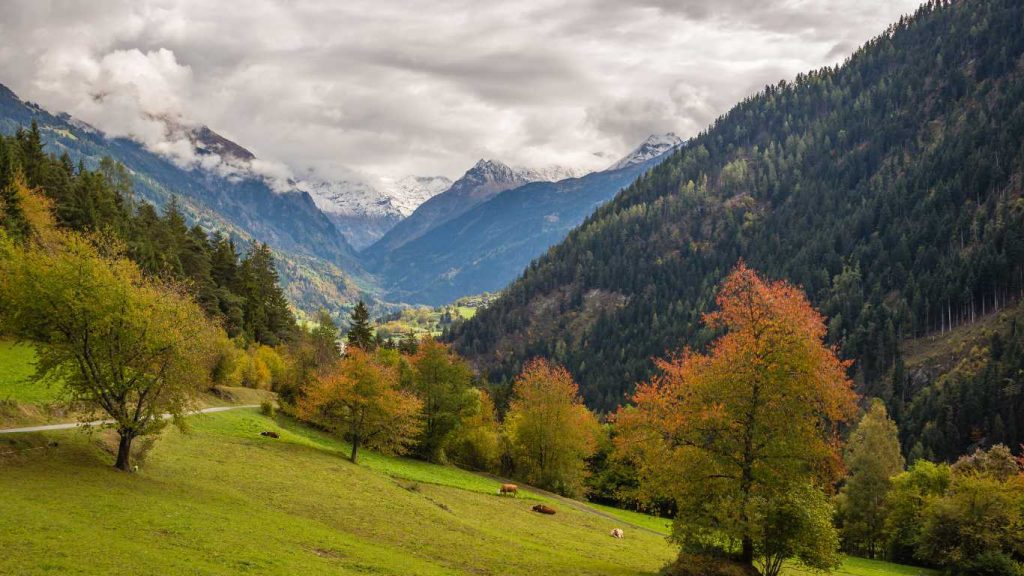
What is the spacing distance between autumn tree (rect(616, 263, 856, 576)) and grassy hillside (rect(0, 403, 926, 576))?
6695mm

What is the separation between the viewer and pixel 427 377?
86.8 meters

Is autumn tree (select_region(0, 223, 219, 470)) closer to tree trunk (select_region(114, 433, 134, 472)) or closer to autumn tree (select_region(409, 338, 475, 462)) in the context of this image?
tree trunk (select_region(114, 433, 134, 472))

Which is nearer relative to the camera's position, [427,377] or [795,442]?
[795,442]

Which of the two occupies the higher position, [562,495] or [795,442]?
[795,442]

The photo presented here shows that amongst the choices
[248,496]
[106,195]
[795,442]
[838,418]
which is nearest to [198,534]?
[248,496]

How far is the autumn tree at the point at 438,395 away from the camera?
83.4m

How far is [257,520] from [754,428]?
2705 cm

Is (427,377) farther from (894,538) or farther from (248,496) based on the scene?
(894,538)

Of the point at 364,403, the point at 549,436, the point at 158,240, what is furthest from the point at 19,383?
the point at 158,240

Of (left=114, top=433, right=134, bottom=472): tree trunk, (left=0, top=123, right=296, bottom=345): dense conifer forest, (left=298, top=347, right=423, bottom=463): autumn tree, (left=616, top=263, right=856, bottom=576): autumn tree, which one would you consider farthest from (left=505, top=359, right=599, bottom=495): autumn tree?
(left=114, top=433, right=134, bottom=472): tree trunk

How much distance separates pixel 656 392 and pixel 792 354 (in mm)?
8757

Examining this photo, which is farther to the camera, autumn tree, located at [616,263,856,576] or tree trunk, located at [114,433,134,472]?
tree trunk, located at [114,433,134,472]

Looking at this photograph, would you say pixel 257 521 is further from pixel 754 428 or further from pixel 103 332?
pixel 754 428

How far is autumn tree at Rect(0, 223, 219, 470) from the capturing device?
1400 inches
